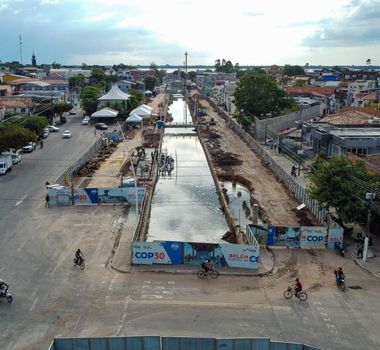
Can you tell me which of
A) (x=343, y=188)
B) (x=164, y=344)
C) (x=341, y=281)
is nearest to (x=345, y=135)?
(x=343, y=188)

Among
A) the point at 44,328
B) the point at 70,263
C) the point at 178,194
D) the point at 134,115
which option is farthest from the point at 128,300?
the point at 134,115

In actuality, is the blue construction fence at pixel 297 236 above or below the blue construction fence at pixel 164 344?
below

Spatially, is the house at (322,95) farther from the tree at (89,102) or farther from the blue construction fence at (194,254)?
the blue construction fence at (194,254)

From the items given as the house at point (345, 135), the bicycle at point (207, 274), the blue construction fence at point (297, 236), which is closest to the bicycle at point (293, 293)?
the bicycle at point (207, 274)

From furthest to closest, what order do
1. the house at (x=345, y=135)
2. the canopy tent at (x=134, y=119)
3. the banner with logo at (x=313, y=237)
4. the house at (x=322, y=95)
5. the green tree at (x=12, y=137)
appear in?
1. the house at (x=322, y=95)
2. the canopy tent at (x=134, y=119)
3. the green tree at (x=12, y=137)
4. the house at (x=345, y=135)
5. the banner with logo at (x=313, y=237)

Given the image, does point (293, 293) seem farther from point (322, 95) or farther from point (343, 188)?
point (322, 95)

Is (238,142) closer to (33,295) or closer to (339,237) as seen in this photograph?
(339,237)
